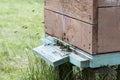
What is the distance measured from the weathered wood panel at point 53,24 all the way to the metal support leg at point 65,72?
0.42 metres

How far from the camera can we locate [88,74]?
12.6 ft

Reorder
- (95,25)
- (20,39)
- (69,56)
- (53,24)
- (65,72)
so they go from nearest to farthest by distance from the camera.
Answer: (95,25) < (69,56) < (53,24) < (65,72) < (20,39)

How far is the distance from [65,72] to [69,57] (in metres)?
0.70

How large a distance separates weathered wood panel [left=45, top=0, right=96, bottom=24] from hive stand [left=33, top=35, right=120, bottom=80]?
1.04 ft

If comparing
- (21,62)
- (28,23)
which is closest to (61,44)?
(21,62)

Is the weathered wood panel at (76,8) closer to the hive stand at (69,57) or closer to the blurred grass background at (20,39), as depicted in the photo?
the hive stand at (69,57)

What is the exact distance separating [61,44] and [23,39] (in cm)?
332

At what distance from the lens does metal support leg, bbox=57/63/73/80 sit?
14.0ft

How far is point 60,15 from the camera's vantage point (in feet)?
12.8

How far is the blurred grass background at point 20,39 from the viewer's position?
4.68m

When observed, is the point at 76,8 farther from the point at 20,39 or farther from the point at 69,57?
the point at 20,39

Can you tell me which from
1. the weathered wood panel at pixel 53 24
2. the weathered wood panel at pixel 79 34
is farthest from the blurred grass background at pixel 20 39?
the weathered wood panel at pixel 79 34

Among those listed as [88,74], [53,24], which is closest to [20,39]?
[53,24]

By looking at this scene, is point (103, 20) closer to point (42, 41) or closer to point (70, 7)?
point (70, 7)
